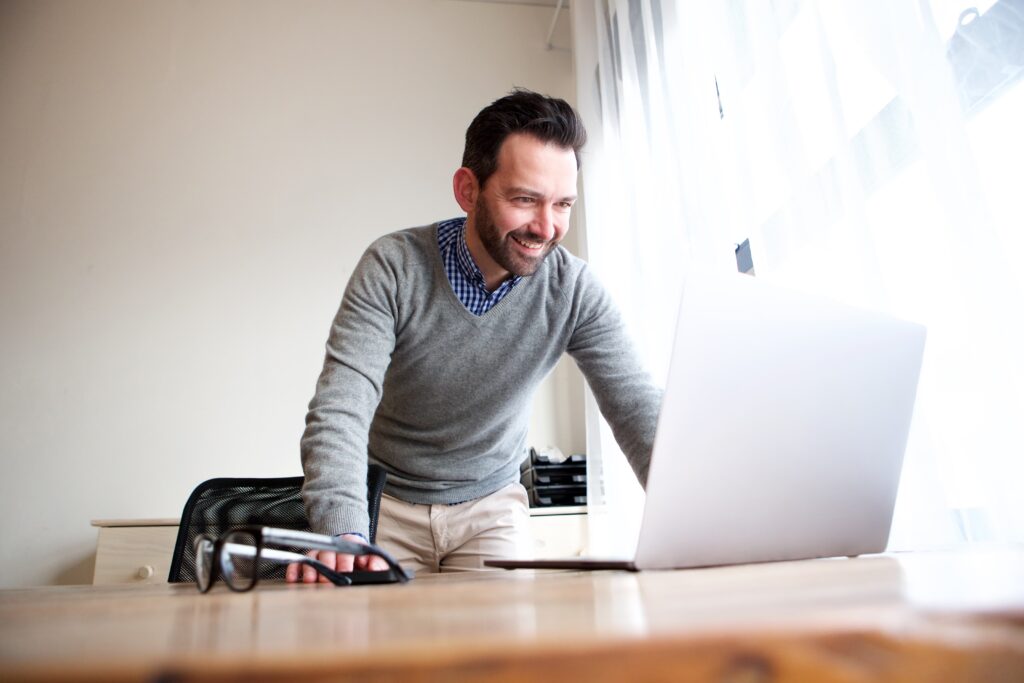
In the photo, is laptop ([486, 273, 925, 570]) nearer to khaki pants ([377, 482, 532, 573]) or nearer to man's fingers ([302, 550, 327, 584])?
man's fingers ([302, 550, 327, 584])

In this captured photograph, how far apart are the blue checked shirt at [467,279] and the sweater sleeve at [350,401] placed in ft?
0.46

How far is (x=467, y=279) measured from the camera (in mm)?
1560

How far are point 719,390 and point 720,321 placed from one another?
6cm

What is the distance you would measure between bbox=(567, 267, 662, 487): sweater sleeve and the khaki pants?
1.11ft

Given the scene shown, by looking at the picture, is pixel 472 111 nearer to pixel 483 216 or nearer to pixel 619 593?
pixel 483 216

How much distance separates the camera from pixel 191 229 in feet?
10.1

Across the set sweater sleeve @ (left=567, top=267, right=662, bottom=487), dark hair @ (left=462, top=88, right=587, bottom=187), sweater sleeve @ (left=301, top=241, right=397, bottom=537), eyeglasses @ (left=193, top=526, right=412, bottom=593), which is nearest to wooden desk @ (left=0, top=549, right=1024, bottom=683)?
eyeglasses @ (left=193, top=526, right=412, bottom=593)

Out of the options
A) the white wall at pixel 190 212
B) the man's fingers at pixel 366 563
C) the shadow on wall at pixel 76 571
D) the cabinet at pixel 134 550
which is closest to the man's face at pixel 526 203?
the man's fingers at pixel 366 563

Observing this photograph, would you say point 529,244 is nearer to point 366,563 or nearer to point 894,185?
point 894,185

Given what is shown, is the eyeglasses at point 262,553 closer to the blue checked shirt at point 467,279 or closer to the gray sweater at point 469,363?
the gray sweater at point 469,363

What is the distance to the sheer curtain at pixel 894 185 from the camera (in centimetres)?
100

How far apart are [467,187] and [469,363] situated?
0.41m

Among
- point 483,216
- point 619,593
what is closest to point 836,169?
point 483,216

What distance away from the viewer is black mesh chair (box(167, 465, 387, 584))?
1379 millimetres
